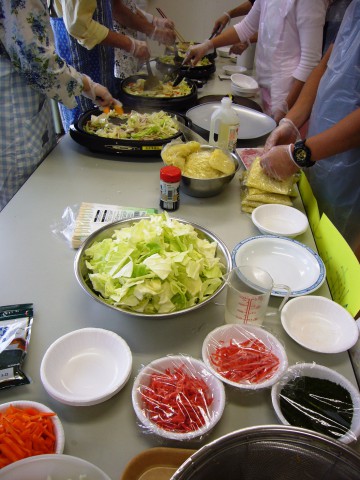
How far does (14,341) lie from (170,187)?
2.39 ft

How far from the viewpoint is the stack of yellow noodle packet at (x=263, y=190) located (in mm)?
1374

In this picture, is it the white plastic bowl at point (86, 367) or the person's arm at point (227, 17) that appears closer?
the white plastic bowl at point (86, 367)

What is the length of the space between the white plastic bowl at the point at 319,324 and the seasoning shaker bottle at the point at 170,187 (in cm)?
59

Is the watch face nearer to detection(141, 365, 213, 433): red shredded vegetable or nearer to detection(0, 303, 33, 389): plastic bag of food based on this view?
detection(141, 365, 213, 433): red shredded vegetable

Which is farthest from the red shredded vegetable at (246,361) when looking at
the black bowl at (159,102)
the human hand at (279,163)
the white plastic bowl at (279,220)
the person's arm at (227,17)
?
the person's arm at (227,17)

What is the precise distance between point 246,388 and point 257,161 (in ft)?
3.15

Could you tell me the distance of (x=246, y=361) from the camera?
31.8 inches

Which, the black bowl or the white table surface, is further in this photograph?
the black bowl

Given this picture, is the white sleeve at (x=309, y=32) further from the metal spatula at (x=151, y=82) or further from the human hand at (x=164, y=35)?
the human hand at (x=164, y=35)

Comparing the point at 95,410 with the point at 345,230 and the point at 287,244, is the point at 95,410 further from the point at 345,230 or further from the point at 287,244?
the point at 345,230

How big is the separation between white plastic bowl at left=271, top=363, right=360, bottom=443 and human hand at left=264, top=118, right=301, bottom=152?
1.05 m

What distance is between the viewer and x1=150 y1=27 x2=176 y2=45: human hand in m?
2.71

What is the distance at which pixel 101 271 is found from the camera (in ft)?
3.07

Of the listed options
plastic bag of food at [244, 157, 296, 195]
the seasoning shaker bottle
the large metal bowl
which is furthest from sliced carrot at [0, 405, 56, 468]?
plastic bag of food at [244, 157, 296, 195]
